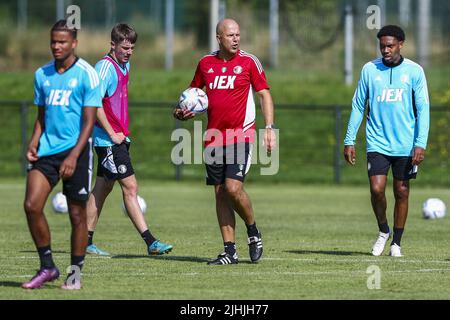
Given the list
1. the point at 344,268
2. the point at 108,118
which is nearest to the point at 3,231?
the point at 108,118

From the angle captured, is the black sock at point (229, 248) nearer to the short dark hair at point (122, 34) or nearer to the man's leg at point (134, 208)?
the man's leg at point (134, 208)

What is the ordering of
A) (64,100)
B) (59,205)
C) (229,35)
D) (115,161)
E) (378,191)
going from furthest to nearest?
(59,205) < (115,161) < (378,191) < (229,35) < (64,100)

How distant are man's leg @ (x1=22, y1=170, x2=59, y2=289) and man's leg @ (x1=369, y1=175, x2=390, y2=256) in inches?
170

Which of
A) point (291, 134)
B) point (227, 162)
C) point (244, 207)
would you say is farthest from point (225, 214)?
point (291, 134)

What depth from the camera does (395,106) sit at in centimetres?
1323

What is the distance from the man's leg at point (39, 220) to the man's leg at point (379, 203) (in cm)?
433

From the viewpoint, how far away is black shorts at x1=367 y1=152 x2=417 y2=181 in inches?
522

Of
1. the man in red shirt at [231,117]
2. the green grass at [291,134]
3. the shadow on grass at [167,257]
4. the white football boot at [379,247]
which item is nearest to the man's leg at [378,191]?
the white football boot at [379,247]

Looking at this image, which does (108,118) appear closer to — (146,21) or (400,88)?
(400,88)

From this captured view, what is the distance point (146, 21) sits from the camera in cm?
4081

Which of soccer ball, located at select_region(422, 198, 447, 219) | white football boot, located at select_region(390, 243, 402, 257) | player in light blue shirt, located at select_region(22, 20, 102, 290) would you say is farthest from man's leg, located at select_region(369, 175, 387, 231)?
soccer ball, located at select_region(422, 198, 447, 219)

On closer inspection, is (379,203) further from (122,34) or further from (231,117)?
(122,34)

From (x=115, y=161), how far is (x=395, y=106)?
3.23 m

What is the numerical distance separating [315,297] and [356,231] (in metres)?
6.97
